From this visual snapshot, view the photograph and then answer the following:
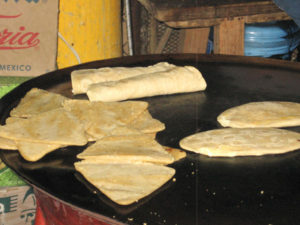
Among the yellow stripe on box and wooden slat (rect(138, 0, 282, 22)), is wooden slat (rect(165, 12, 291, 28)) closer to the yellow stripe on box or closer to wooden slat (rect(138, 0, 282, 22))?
wooden slat (rect(138, 0, 282, 22))

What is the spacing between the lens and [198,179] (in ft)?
4.01

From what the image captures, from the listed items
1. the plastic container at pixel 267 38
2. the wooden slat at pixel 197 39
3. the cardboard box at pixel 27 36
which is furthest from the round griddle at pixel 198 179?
the wooden slat at pixel 197 39

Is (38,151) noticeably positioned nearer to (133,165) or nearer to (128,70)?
(133,165)

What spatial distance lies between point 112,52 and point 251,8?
974mm

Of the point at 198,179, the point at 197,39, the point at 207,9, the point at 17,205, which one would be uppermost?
the point at 207,9

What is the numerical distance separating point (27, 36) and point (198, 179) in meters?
1.60

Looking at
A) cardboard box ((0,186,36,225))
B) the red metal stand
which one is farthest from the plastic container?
the red metal stand

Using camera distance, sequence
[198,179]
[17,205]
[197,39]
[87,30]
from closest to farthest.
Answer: [198,179], [17,205], [87,30], [197,39]

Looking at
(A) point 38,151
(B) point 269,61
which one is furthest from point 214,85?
(A) point 38,151

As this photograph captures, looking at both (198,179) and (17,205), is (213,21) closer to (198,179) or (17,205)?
(17,205)

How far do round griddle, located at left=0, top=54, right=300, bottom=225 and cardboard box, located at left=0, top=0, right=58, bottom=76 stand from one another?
70 cm

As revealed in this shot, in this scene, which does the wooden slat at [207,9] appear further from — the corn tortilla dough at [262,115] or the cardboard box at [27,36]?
the corn tortilla dough at [262,115]

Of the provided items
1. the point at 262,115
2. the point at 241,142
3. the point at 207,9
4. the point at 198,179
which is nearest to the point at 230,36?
the point at 207,9

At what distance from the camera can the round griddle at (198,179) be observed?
3.52ft
